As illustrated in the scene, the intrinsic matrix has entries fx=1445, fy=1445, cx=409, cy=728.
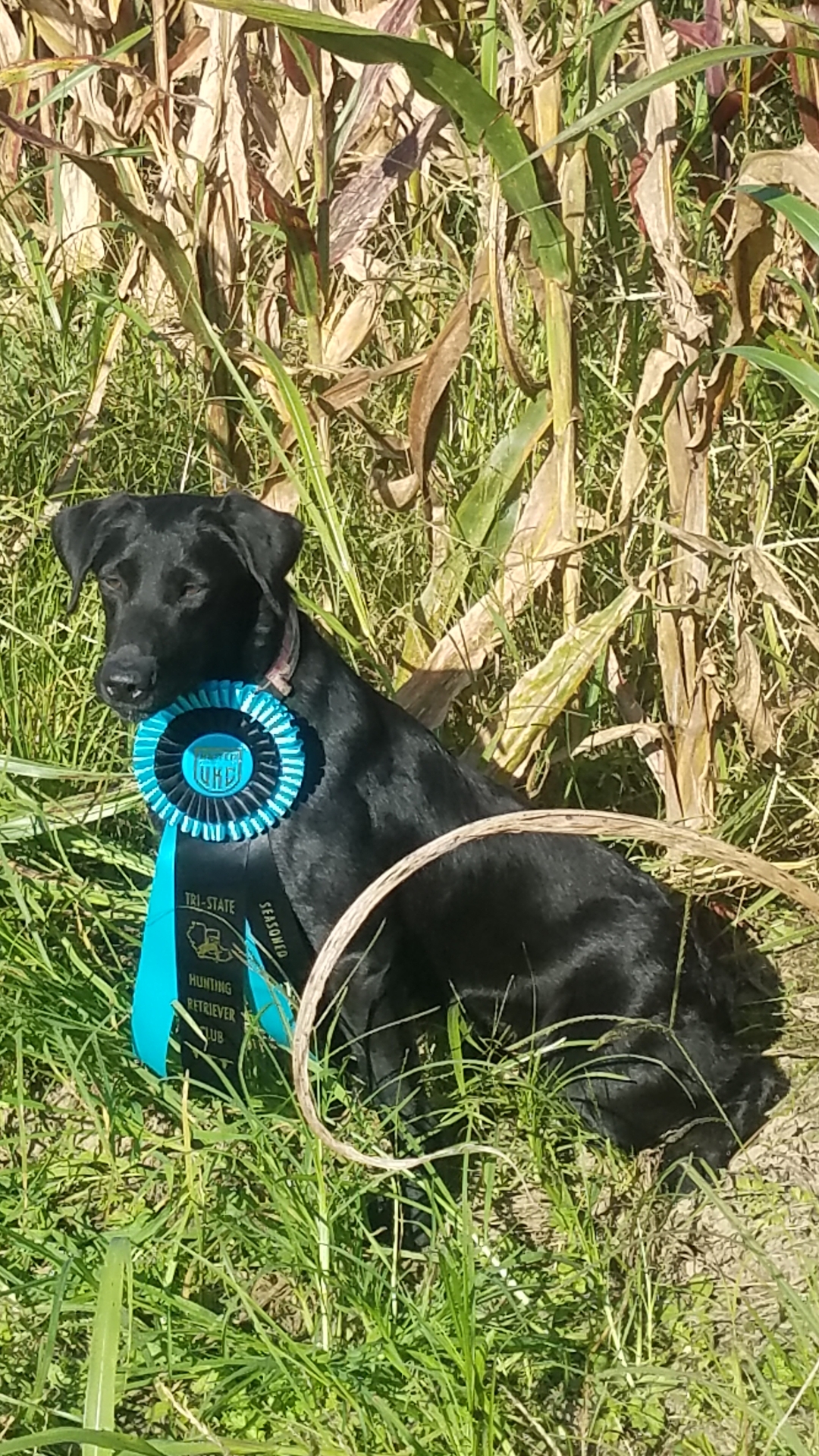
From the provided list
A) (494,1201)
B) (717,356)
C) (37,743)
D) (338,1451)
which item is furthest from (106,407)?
(338,1451)

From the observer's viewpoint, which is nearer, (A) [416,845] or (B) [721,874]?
(A) [416,845]

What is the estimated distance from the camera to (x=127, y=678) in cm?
237

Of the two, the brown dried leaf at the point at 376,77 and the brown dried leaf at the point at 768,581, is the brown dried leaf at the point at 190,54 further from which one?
the brown dried leaf at the point at 768,581

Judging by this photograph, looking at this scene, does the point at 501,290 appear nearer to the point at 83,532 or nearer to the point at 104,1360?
the point at 83,532

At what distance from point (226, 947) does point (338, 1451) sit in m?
0.94

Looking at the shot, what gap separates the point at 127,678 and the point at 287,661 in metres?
0.32

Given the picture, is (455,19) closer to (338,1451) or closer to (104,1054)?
(104,1054)

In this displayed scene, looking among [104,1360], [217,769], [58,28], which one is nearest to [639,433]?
[217,769]

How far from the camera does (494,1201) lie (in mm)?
2445

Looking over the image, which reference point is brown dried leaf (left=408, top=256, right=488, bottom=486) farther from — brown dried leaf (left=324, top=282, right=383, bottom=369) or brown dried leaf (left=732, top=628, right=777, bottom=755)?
brown dried leaf (left=732, top=628, right=777, bottom=755)

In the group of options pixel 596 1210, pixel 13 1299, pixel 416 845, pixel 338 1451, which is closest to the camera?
pixel 338 1451

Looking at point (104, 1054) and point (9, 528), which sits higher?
point (9, 528)

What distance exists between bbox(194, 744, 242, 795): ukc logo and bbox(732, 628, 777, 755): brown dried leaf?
979 millimetres

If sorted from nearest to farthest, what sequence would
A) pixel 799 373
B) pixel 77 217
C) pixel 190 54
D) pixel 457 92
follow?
pixel 799 373, pixel 457 92, pixel 190 54, pixel 77 217
